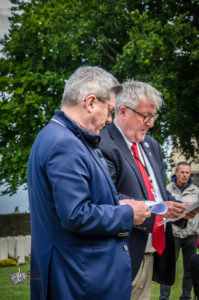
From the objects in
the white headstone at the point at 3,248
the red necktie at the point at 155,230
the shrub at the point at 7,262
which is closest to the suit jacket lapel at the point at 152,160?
the red necktie at the point at 155,230

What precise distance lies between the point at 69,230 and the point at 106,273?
277 millimetres

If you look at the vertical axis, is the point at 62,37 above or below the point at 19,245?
above

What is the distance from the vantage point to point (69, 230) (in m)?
1.83

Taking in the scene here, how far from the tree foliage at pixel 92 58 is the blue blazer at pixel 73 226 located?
12182 millimetres

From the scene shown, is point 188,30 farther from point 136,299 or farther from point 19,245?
point 136,299

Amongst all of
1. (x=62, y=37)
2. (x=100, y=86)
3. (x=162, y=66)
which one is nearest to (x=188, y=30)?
(x=162, y=66)

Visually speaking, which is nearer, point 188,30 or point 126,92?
point 126,92

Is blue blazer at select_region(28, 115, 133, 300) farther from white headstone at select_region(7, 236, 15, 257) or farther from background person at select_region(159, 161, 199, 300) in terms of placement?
white headstone at select_region(7, 236, 15, 257)

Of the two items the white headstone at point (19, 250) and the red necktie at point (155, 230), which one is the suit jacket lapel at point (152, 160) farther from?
the white headstone at point (19, 250)

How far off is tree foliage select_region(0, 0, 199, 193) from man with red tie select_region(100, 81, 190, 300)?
10961 mm

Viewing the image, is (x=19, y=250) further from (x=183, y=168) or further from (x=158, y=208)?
(x=158, y=208)

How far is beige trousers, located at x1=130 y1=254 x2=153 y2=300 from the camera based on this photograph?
296 centimetres

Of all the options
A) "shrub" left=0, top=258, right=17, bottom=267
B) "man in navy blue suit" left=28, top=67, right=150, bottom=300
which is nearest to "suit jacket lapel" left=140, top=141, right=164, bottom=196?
"man in navy blue suit" left=28, top=67, right=150, bottom=300

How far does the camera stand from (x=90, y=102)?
6.85 ft
